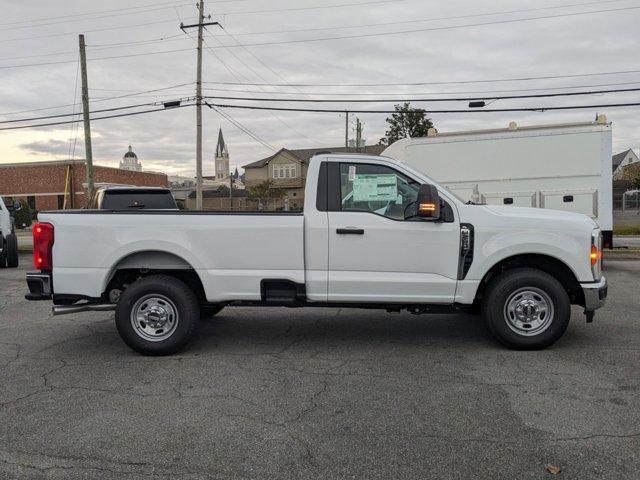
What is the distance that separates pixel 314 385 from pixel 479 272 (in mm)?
2026

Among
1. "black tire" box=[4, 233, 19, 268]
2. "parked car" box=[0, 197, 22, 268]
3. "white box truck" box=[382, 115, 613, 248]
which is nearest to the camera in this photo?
"white box truck" box=[382, 115, 613, 248]

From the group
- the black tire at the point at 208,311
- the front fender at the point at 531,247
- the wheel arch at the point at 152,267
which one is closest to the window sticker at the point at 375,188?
the front fender at the point at 531,247

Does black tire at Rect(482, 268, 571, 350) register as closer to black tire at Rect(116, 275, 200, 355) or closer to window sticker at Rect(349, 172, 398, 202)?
window sticker at Rect(349, 172, 398, 202)

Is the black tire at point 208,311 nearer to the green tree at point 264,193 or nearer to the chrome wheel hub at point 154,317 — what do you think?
the chrome wheel hub at point 154,317

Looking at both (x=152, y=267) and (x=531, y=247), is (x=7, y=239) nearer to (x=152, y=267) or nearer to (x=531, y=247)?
(x=152, y=267)

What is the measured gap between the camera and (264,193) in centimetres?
6875

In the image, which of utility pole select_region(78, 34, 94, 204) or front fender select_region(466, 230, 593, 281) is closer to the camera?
front fender select_region(466, 230, 593, 281)

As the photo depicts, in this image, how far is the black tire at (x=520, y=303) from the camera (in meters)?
5.54

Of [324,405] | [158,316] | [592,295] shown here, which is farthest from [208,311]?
[592,295]

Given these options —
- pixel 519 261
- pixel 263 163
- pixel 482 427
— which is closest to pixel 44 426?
pixel 482 427

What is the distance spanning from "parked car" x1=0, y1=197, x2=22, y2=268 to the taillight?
9.12 m

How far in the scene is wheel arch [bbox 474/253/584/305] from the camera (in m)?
5.71

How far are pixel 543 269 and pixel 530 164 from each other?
754 cm

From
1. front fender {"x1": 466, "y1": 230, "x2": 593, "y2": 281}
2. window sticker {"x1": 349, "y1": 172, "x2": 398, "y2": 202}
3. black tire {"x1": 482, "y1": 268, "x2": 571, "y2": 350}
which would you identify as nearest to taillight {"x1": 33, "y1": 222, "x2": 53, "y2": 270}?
window sticker {"x1": 349, "y1": 172, "x2": 398, "y2": 202}
